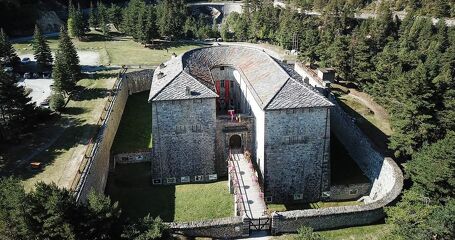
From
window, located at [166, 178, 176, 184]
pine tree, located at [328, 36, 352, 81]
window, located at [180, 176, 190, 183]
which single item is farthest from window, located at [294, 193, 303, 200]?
pine tree, located at [328, 36, 352, 81]

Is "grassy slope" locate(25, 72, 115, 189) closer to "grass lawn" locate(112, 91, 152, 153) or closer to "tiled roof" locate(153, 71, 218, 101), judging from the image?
"grass lawn" locate(112, 91, 152, 153)

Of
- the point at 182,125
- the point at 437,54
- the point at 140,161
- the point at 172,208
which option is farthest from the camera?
the point at 437,54

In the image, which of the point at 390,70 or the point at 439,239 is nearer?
the point at 439,239

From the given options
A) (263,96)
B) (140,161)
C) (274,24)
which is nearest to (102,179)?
(140,161)

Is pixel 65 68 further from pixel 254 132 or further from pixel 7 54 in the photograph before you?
pixel 254 132

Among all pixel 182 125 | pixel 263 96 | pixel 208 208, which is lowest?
pixel 208 208

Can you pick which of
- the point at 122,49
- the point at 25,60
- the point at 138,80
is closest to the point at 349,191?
the point at 138,80

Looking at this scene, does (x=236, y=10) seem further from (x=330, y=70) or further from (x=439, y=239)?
(x=439, y=239)
